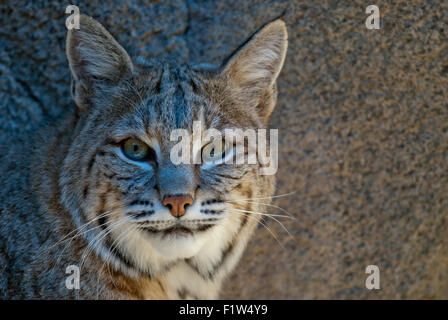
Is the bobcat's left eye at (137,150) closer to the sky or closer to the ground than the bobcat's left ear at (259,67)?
closer to the ground

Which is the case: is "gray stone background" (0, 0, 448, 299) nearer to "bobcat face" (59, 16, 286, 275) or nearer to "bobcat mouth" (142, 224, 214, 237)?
"bobcat face" (59, 16, 286, 275)

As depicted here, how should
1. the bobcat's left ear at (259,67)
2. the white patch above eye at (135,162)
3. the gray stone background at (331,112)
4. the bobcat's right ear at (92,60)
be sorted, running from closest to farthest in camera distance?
the white patch above eye at (135,162), the bobcat's right ear at (92,60), the bobcat's left ear at (259,67), the gray stone background at (331,112)

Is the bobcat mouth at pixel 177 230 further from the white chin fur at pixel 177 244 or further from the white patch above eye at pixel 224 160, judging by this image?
the white patch above eye at pixel 224 160

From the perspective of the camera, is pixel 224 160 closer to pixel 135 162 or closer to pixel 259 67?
pixel 135 162

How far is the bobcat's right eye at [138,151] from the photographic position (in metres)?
2.85

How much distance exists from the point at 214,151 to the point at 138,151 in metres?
0.37

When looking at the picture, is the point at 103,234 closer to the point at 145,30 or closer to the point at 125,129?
the point at 125,129

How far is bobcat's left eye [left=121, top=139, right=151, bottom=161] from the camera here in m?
2.85

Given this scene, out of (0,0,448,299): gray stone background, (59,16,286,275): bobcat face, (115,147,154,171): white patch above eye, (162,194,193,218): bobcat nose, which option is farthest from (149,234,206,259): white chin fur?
(0,0,448,299): gray stone background

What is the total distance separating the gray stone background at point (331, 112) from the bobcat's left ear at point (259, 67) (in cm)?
56

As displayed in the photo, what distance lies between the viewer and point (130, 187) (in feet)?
9.05

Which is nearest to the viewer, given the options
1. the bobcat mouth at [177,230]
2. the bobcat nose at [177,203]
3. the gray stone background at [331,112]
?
the bobcat nose at [177,203]

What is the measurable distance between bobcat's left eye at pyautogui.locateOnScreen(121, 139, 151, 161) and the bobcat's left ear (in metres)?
0.64

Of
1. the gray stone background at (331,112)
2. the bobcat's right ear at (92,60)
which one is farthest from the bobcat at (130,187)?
the gray stone background at (331,112)
